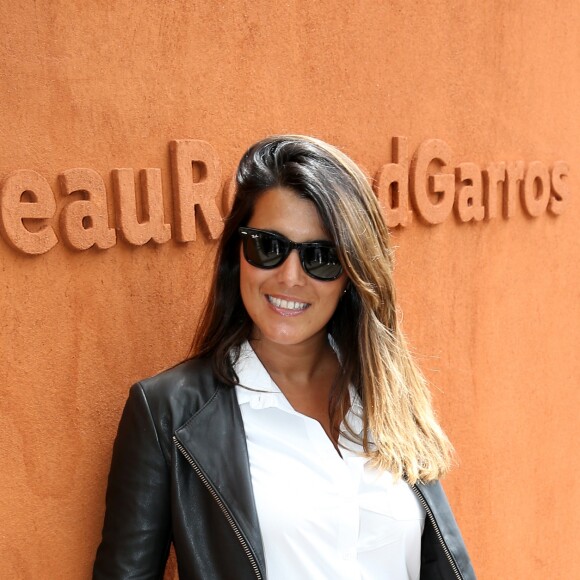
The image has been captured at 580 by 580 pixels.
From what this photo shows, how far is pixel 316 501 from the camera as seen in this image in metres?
2.22

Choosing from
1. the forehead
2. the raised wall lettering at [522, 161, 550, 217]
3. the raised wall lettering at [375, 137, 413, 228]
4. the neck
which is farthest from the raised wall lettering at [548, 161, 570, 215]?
the forehead

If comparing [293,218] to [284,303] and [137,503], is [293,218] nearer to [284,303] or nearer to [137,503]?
[284,303]

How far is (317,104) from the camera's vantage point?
3.00 m

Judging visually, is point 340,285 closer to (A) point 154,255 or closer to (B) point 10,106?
(A) point 154,255

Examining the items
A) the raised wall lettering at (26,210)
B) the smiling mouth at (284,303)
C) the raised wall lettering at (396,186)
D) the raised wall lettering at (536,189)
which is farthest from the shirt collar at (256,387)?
the raised wall lettering at (536,189)

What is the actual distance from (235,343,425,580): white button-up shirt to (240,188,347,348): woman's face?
6.6 inches

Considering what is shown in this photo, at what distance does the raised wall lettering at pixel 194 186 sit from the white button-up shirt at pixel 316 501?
46 centimetres

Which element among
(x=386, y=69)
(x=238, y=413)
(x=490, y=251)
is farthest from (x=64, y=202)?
(x=490, y=251)

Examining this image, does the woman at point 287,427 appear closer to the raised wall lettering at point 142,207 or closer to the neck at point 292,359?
the neck at point 292,359

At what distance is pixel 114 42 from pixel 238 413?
110cm

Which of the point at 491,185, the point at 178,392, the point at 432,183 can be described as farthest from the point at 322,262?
the point at 491,185

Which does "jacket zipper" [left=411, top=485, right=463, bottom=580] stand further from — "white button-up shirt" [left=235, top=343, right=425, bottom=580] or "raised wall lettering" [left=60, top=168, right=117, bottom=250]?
"raised wall lettering" [left=60, top=168, right=117, bottom=250]

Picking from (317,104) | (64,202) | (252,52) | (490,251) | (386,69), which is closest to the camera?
(64,202)

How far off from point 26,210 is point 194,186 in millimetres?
580
